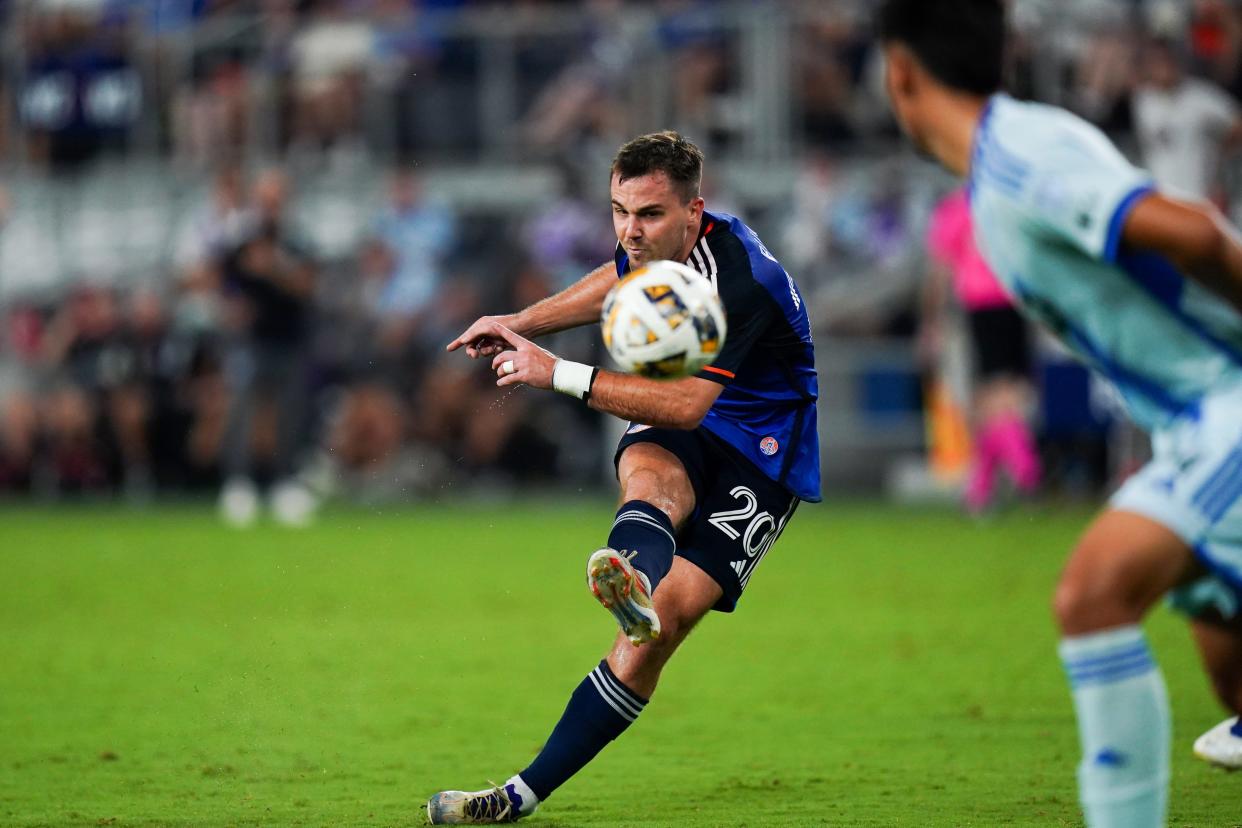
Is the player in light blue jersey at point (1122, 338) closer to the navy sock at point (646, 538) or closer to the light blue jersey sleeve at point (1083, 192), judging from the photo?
the light blue jersey sleeve at point (1083, 192)

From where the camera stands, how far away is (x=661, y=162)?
584cm

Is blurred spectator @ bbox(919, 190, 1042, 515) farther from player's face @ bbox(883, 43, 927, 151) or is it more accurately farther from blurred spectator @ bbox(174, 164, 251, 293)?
player's face @ bbox(883, 43, 927, 151)

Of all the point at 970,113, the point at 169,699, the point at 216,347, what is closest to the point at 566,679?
the point at 169,699

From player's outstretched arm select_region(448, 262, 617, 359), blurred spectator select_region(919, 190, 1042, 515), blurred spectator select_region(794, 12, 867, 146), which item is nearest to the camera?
player's outstretched arm select_region(448, 262, 617, 359)

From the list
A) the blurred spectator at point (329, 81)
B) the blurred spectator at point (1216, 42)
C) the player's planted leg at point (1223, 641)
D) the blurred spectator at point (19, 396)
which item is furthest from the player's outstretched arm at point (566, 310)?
the blurred spectator at point (19, 396)

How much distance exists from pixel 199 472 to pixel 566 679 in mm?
12876

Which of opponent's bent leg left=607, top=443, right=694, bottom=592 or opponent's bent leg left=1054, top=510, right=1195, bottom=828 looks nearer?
opponent's bent leg left=1054, top=510, right=1195, bottom=828

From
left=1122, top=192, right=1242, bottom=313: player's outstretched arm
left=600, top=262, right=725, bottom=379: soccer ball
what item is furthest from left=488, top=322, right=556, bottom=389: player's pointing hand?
left=1122, top=192, right=1242, bottom=313: player's outstretched arm

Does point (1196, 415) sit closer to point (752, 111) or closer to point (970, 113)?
point (970, 113)

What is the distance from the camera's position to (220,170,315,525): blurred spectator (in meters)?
17.9

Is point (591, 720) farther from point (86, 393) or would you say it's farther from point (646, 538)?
point (86, 393)

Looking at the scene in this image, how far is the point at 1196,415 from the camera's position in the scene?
393 cm

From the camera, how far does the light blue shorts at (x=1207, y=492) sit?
3.82m

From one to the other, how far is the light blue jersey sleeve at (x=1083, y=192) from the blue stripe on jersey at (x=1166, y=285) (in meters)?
0.10
